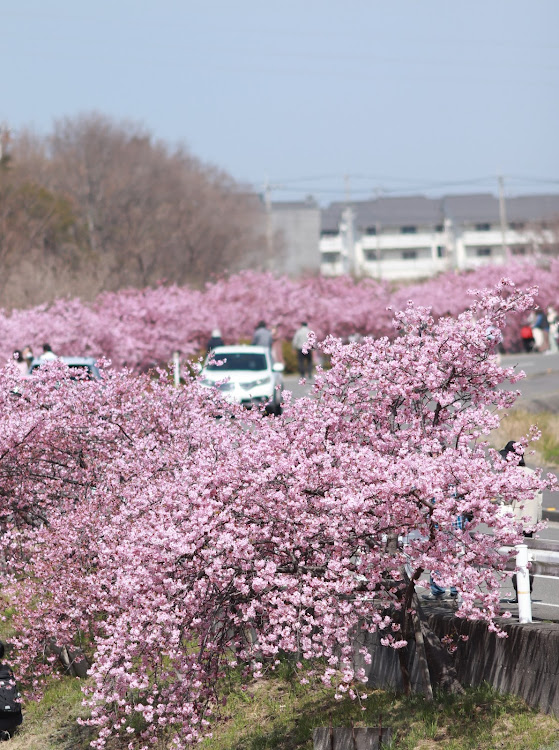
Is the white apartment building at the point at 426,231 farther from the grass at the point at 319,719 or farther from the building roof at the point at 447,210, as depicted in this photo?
the grass at the point at 319,719

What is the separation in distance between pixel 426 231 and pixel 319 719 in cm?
11394

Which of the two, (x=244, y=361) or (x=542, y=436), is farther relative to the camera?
(x=244, y=361)

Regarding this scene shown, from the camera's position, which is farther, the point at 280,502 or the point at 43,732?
the point at 43,732

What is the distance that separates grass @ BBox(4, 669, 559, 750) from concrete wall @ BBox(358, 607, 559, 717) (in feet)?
0.39

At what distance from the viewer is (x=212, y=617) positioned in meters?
9.37

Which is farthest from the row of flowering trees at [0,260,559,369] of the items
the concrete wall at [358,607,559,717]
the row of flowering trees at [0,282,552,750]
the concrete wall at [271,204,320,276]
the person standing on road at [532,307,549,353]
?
the concrete wall at [271,204,320,276]

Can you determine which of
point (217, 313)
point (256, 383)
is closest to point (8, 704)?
point (256, 383)

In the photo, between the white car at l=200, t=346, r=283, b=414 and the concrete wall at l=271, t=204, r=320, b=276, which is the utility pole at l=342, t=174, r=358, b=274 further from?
the white car at l=200, t=346, r=283, b=414

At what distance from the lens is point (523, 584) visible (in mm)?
10203

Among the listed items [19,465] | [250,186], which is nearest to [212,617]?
[19,465]

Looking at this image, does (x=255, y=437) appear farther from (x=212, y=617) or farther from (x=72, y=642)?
(x=72, y=642)

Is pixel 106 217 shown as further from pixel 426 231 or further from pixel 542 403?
pixel 426 231

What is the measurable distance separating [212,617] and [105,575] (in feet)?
5.89

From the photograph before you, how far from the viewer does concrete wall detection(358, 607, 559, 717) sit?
9922 mm
